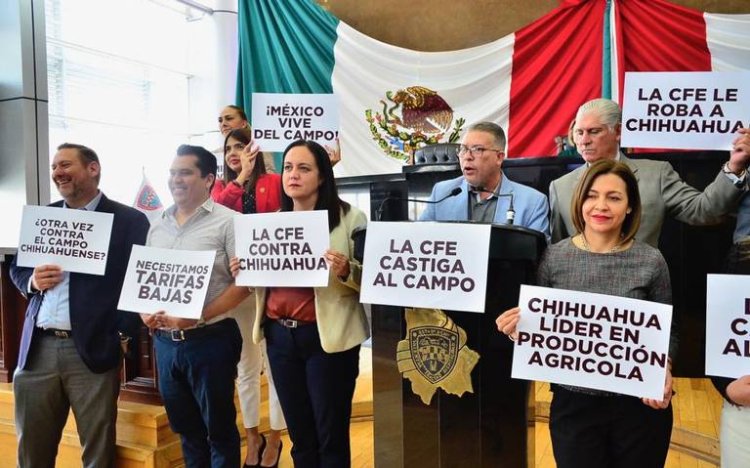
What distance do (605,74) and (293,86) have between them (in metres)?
2.60

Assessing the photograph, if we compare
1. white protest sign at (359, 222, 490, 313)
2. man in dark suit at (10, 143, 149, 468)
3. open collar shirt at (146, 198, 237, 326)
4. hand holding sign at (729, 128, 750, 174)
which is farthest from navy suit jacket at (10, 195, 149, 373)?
hand holding sign at (729, 128, 750, 174)

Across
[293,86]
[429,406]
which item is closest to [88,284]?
[429,406]

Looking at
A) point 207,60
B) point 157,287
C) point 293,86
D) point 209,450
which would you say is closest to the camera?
point 157,287

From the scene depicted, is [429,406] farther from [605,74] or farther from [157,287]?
[605,74]

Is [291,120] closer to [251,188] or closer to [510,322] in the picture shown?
[251,188]

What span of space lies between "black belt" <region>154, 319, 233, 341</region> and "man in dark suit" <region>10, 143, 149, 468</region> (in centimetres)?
29

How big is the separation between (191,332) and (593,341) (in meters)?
1.23

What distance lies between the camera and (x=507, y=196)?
1931 mm

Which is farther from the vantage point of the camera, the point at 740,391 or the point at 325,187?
the point at 325,187

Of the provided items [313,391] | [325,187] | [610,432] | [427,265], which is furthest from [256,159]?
[610,432]

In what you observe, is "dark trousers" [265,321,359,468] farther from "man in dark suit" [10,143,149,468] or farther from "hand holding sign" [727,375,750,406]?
"hand holding sign" [727,375,750,406]

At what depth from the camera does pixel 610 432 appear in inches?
53.8

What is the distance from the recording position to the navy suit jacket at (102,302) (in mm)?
2031

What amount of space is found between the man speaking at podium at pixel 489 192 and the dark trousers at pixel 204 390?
86 centimetres
